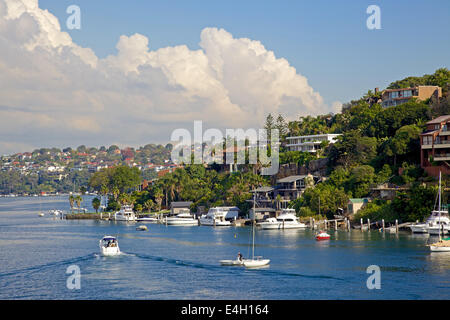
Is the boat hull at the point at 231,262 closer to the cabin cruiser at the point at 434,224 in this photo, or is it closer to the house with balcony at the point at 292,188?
the cabin cruiser at the point at 434,224

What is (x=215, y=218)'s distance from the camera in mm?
123188

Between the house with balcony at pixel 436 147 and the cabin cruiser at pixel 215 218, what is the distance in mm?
41051

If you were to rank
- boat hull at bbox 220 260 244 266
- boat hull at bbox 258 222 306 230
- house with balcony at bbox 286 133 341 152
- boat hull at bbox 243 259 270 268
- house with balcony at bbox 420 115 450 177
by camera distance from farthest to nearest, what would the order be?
house with balcony at bbox 286 133 341 152, boat hull at bbox 258 222 306 230, house with balcony at bbox 420 115 450 177, boat hull at bbox 220 260 244 266, boat hull at bbox 243 259 270 268

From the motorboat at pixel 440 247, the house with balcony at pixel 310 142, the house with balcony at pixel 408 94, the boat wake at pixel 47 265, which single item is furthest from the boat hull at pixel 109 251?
the house with balcony at pixel 310 142

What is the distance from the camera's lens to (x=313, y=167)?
130 m

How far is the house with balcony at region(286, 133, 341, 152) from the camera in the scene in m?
145

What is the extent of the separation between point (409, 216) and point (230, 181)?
5711 centimetres

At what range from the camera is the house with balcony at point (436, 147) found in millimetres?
96250

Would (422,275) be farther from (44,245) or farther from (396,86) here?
(396,86)

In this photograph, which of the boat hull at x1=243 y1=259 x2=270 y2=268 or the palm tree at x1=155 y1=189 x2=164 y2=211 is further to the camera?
the palm tree at x1=155 y1=189 x2=164 y2=211

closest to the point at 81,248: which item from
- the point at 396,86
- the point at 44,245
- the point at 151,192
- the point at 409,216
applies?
the point at 44,245

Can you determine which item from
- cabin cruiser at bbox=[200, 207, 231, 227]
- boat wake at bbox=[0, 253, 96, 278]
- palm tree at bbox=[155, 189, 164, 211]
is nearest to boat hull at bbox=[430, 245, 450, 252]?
boat wake at bbox=[0, 253, 96, 278]

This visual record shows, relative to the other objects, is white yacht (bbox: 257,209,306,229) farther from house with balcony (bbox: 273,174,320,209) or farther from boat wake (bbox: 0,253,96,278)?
boat wake (bbox: 0,253,96,278)

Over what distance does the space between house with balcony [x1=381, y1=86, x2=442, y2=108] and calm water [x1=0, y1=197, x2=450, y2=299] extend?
50.9m
